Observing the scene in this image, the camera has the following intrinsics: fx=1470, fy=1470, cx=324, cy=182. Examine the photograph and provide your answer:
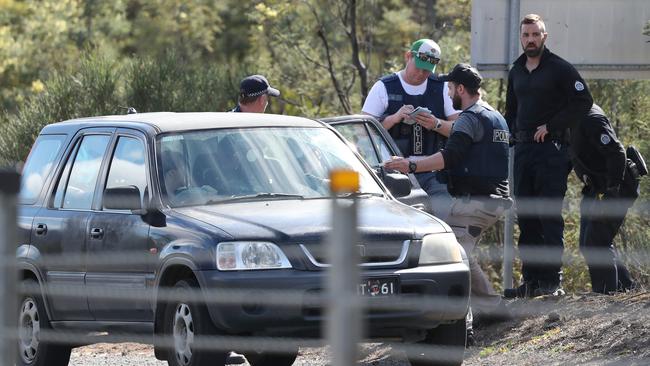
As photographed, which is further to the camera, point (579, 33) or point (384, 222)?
point (579, 33)

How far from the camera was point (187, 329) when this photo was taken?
782 cm

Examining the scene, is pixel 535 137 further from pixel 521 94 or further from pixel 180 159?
pixel 180 159

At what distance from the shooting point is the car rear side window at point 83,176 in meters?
9.29

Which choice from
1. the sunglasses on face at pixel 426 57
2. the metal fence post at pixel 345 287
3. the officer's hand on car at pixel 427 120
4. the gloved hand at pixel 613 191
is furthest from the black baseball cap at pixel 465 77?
the metal fence post at pixel 345 287

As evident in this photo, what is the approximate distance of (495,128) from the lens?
10.1 m

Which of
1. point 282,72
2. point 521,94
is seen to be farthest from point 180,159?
point 282,72

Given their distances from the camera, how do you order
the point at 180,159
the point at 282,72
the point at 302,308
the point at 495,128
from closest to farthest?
the point at 302,308, the point at 180,159, the point at 495,128, the point at 282,72

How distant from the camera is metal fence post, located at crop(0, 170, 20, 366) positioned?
442 centimetres

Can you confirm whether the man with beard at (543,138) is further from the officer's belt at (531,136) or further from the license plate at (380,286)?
the license plate at (380,286)

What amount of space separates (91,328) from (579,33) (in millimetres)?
5492

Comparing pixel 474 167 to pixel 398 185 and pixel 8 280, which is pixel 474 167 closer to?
pixel 398 185

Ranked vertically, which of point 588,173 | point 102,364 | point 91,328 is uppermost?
point 588,173

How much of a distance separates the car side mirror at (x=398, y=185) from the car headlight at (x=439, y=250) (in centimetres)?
92

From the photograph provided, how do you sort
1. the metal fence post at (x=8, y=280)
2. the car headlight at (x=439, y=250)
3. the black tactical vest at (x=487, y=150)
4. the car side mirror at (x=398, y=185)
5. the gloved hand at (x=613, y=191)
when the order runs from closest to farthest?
1. the metal fence post at (x=8, y=280)
2. the car headlight at (x=439, y=250)
3. the car side mirror at (x=398, y=185)
4. the black tactical vest at (x=487, y=150)
5. the gloved hand at (x=613, y=191)
